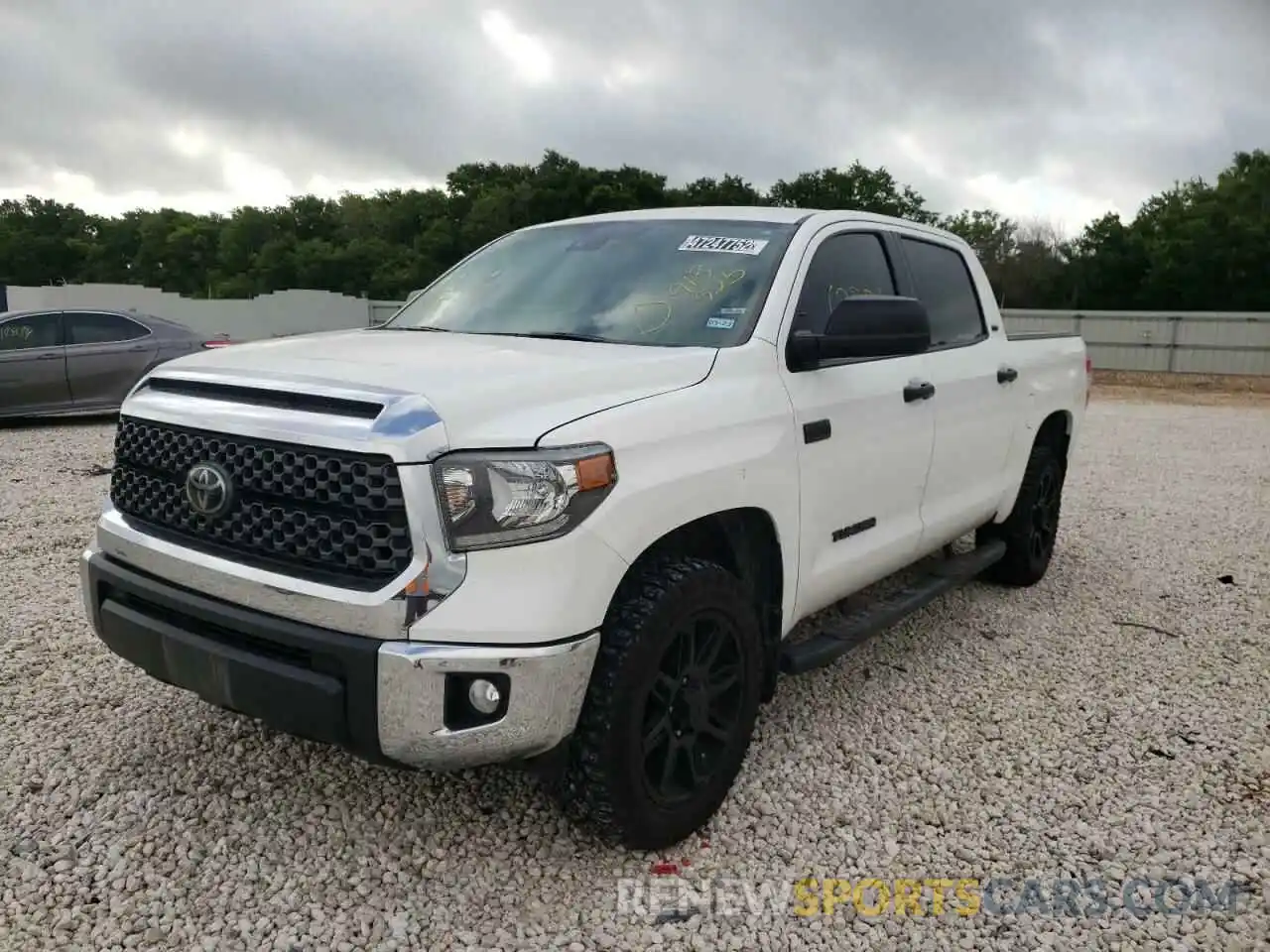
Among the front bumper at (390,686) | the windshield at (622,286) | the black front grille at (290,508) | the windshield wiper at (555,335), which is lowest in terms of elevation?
the front bumper at (390,686)

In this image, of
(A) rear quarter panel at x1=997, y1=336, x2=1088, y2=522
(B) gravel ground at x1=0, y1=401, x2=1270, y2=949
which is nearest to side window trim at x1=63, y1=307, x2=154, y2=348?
(B) gravel ground at x1=0, y1=401, x2=1270, y2=949

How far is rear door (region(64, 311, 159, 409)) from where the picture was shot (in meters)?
11.0

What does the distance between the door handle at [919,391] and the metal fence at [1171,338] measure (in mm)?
23360

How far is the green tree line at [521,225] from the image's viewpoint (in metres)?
37.6

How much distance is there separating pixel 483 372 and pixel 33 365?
10271mm

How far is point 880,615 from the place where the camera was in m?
3.77

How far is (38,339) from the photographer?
10906 millimetres

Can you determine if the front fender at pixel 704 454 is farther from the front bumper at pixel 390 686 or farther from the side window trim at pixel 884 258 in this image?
the front bumper at pixel 390 686

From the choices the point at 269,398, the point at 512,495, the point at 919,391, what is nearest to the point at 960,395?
the point at 919,391

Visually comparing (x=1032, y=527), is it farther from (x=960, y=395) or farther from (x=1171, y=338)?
(x=1171, y=338)

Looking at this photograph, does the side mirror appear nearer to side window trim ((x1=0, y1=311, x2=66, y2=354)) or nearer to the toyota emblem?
the toyota emblem

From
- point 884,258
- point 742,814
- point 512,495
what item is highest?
point 884,258

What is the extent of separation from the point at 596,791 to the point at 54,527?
528 cm

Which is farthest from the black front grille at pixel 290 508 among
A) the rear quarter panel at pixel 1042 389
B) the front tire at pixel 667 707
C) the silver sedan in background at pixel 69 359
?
the silver sedan in background at pixel 69 359
